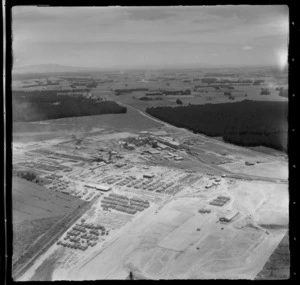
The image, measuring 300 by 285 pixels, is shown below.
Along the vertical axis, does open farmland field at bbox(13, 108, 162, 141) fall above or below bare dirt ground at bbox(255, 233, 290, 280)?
above

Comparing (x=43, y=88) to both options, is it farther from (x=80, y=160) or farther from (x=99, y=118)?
(x=80, y=160)


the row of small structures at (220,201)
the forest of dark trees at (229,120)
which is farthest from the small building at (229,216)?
the forest of dark trees at (229,120)

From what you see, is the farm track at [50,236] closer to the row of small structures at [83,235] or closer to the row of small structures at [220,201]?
the row of small structures at [83,235]

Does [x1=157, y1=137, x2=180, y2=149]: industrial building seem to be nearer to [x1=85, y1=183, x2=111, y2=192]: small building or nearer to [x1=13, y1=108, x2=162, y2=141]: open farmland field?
[x1=13, y1=108, x2=162, y2=141]: open farmland field

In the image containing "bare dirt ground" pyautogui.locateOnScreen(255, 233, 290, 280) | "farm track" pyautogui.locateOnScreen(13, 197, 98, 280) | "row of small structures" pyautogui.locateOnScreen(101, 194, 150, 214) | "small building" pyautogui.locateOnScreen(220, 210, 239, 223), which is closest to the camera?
"bare dirt ground" pyautogui.locateOnScreen(255, 233, 290, 280)

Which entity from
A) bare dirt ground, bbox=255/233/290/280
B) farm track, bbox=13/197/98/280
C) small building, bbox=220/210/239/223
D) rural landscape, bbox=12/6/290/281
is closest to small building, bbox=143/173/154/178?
rural landscape, bbox=12/6/290/281

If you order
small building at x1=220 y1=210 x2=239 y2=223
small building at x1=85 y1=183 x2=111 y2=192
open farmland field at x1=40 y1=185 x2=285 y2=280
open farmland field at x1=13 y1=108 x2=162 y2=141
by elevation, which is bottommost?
open farmland field at x1=40 y1=185 x2=285 y2=280

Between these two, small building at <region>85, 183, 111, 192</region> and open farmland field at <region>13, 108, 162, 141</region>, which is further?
small building at <region>85, 183, 111, 192</region>
